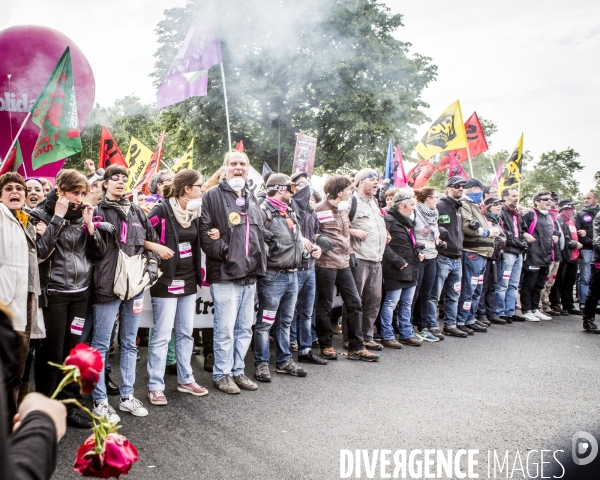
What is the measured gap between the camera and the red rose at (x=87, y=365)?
154 centimetres

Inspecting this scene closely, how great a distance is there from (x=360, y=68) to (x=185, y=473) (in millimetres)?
21963

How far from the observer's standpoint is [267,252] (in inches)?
206

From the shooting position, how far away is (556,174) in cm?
2714

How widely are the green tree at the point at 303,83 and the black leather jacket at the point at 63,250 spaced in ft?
61.9

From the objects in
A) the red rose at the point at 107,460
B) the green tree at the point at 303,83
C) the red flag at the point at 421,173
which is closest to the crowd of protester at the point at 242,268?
the red rose at the point at 107,460

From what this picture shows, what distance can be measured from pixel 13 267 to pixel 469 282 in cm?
634

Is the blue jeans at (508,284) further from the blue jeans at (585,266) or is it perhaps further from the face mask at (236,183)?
the face mask at (236,183)

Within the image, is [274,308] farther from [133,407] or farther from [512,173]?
[512,173]

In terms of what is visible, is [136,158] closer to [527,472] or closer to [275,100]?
[527,472]

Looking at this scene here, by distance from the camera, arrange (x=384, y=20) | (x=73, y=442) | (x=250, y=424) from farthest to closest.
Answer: (x=384, y=20), (x=250, y=424), (x=73, y=442)

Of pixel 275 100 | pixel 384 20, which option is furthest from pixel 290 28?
pixel 384 20

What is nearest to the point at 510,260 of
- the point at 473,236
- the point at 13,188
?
the point at 473,236

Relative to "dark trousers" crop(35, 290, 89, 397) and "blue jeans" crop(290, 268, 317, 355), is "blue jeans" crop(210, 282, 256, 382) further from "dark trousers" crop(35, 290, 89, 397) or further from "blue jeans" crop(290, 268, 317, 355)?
"dark trousers" crop(35, 290, 89, 397)

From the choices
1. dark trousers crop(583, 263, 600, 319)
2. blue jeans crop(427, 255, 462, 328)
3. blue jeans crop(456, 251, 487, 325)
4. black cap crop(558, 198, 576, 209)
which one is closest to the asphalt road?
blue jeans crop(427, 255, 462, 328)
